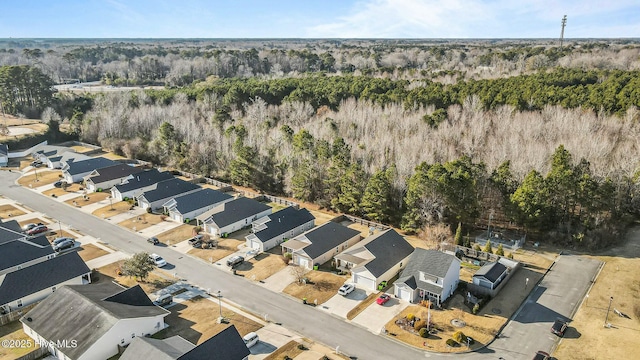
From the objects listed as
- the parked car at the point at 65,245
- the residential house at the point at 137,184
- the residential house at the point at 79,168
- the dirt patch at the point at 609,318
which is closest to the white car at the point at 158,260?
the parked car at the point at 65,245

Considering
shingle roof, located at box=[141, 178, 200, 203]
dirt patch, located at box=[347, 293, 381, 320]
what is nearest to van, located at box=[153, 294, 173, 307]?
dirt patch, located at box=[347, 293, 381, 320]

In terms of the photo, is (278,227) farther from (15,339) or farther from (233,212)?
(15,339)

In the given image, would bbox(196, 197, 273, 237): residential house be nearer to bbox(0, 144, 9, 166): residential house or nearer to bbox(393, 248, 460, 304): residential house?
bbox(393, 248, 460, 304): residential house

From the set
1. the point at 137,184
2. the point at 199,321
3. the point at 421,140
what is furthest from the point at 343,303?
the point at 137,184

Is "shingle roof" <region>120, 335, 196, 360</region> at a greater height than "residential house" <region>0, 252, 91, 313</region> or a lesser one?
greater

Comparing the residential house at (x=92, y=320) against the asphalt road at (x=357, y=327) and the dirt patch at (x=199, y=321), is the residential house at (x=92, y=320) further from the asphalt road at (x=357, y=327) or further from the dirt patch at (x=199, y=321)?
the asphalt road at (x=357, y=327)

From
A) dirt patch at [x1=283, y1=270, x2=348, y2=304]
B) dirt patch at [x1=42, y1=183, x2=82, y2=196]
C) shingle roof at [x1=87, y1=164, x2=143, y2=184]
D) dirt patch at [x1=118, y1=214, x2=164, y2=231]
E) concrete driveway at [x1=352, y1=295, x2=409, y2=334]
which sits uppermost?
shingle roof at [x1=87, y1=164, x2=143, y2=184]

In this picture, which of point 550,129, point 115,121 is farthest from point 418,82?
point 115,121
